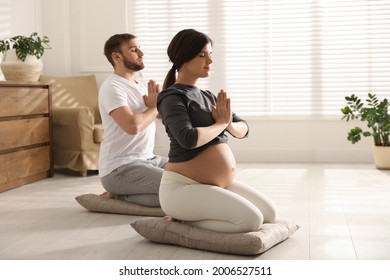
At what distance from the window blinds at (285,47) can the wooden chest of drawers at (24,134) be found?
1587 millimetres

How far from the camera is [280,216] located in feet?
10.3

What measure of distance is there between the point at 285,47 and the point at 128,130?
2.81 meters

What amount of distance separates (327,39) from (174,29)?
1408 mm

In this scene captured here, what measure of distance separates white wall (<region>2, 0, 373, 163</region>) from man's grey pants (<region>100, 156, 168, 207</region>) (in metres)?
2.52

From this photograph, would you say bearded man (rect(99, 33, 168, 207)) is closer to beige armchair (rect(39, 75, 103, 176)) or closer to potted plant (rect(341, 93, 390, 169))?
beige armchair (rect(39, 75, 103, 176))

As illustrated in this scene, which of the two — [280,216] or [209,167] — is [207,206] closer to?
[209,167]

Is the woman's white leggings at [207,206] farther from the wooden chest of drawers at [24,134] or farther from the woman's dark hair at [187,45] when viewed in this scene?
the wooden chest of drawers at [24,134]

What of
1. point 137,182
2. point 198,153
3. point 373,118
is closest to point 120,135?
point 137,182

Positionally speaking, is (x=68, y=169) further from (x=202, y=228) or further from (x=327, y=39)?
(x=202, y=228)

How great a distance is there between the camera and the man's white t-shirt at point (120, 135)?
129 inches

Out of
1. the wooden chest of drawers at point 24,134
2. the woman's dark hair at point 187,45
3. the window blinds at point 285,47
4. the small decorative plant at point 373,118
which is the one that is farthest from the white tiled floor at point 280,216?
the window blinds at point 285,47

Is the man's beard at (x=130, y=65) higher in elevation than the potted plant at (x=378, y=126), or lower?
higher

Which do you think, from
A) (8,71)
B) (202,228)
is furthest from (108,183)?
(8,71)

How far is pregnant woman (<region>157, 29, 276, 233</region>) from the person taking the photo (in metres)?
2.38
